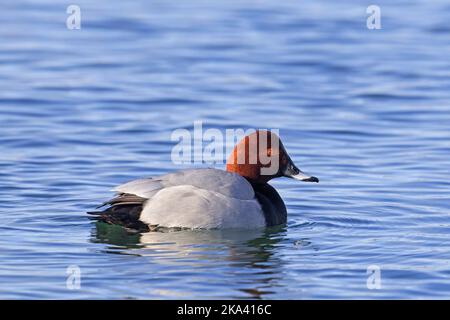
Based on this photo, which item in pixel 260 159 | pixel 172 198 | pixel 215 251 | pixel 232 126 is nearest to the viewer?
pixel 215 251

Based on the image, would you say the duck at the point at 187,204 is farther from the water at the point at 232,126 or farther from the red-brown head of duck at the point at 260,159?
the red-brown head of duck at the point at 260,159

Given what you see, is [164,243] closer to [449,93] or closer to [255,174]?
[255,174]

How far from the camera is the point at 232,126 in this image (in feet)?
50.5

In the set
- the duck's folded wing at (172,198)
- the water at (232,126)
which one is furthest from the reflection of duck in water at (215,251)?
the duck's folded wing at (172,198)

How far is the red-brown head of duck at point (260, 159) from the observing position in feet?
36.0

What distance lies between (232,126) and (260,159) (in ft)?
14.4

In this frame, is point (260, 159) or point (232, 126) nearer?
point (260, 159)

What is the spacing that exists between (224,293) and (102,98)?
29.9 feet

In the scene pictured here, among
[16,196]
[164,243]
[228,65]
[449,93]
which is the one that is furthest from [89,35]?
[164,243]

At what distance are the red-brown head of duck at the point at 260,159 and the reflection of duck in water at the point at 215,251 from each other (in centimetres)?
64

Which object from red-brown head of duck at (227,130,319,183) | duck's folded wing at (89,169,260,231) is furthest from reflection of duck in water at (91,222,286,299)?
red-brown head of duck at (227,130,319,183)

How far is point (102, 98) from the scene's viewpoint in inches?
678

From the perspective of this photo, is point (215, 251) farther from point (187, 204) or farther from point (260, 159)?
point (260, 159)

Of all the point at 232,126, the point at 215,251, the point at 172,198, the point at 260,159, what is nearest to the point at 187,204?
the point at 172,198
